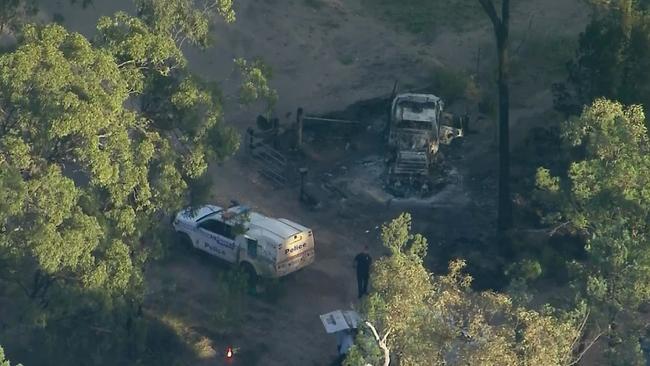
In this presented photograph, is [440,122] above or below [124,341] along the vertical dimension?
above

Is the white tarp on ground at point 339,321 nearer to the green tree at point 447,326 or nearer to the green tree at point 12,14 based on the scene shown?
the green tree at point 447,326

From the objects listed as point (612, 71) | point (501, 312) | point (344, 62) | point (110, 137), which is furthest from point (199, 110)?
point (344, 62)

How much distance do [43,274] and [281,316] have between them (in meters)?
Result: 6.83

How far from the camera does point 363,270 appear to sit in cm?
2923

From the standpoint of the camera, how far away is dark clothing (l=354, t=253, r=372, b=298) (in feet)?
95.6

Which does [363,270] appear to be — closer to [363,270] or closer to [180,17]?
[363,270]

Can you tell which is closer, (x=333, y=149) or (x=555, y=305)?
(x=555, y=305)

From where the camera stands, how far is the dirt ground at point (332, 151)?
96.5 feet

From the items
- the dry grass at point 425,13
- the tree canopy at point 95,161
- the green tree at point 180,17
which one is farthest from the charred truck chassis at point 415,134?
the green tree at point 180,17

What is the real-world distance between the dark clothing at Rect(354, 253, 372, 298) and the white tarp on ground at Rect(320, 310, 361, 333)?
2369 millimetres

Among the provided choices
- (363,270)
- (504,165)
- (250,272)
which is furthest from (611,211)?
(250,272)

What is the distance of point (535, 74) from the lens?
40500 mm

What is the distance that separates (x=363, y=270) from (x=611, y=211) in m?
8.18

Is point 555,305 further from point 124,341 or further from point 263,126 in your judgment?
point 263,126
